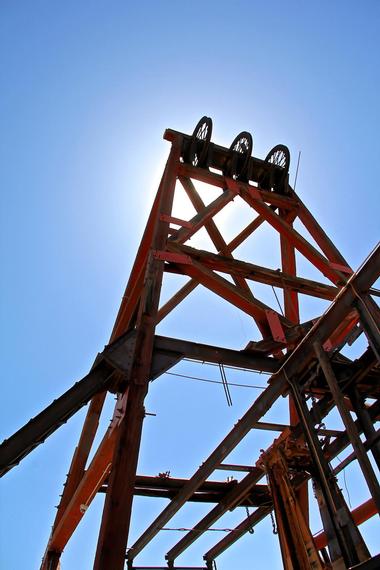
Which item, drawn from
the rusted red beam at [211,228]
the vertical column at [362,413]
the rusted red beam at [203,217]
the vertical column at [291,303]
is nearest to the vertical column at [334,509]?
the vertical column at [362,413]

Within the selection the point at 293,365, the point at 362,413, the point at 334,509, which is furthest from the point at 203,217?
the point at 334,509

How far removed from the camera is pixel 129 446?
3588mm

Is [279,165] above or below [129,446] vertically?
above

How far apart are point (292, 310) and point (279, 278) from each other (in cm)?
95

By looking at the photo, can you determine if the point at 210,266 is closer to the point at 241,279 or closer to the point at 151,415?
the point at 241,279

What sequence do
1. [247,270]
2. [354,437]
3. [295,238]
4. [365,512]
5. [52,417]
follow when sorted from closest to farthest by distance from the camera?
[354,437]
[52,417]
[247,270]
[365,512]
[295,238]

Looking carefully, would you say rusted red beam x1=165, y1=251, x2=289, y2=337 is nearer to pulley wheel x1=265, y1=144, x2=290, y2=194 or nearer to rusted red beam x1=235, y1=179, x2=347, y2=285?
rusted red beam x1=235, y1=179, x2=347, y2=285

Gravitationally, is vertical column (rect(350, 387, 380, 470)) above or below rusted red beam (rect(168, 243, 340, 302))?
below

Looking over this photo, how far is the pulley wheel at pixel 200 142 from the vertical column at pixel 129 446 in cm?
324

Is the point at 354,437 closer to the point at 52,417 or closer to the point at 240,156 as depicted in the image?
the point at 52,417

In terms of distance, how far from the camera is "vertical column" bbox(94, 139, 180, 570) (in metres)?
3.04

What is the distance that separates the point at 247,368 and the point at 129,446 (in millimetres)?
1888

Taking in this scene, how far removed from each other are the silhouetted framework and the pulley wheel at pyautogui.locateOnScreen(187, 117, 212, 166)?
21 mm

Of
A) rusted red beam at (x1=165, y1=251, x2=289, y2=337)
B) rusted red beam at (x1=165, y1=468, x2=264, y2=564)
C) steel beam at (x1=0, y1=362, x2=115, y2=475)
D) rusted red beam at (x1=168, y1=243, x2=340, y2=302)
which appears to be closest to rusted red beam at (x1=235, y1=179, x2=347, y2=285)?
rusted red beam at (x1=168, y1=243, x2=340, y2=302)
